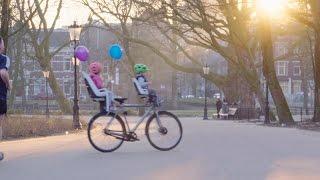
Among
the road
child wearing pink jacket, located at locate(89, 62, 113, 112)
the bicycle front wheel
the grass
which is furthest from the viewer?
the grass

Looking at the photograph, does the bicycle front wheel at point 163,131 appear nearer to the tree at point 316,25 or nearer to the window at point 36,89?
the tree at point 316,25

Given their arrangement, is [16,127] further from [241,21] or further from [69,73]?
[69,73]

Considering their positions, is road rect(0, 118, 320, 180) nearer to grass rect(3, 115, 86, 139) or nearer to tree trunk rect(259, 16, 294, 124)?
grass rect(3, 115, 86, 139)

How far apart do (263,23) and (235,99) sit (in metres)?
19.0

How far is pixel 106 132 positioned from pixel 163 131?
1.06 m

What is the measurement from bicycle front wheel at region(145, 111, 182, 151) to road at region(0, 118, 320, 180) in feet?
0.62

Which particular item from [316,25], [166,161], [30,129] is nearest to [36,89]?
[316,25]

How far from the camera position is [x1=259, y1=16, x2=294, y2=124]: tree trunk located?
78.1ft

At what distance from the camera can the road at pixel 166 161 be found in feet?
27.1

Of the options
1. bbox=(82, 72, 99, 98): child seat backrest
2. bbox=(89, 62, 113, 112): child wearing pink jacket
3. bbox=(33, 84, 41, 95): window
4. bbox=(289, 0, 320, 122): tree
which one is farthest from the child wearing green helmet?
bbox=(33, 84, 41, 95): window

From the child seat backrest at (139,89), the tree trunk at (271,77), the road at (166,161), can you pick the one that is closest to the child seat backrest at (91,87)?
the child seat backrest at (139,89)

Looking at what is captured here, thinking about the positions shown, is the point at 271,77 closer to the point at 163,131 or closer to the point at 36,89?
the point at 163,131

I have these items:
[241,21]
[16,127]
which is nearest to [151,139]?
[16,127]

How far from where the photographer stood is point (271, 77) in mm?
24000
